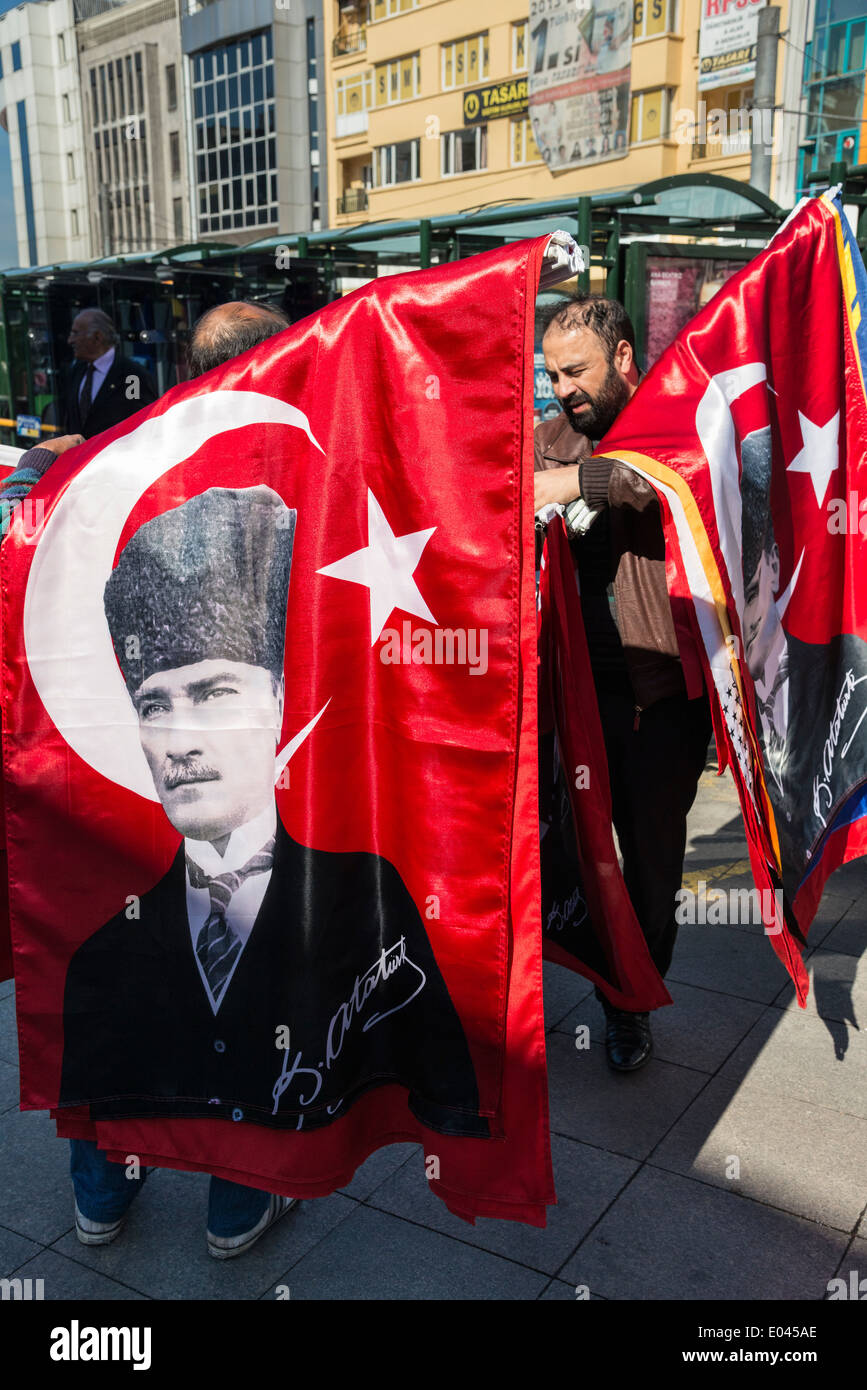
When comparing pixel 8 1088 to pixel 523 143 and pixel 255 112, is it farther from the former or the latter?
pixel 255 112

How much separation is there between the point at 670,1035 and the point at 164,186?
204ft

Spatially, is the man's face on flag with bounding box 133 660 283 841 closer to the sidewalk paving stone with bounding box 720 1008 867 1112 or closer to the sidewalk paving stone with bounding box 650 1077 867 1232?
the sidewalk paving stone with bounding box 650 1077 867 1232

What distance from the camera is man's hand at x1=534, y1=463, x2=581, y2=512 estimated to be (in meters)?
2.75

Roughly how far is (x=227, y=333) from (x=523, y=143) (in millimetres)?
31965

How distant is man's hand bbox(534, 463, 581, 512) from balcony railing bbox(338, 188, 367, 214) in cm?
3813

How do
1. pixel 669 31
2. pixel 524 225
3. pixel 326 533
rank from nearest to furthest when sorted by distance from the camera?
1. pixel 326 533
2. pixel 524 225
3. pixel 669 31

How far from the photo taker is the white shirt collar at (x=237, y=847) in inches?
88.2

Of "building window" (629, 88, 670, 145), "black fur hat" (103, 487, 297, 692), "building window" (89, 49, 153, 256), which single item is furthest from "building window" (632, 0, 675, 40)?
"building window" (89, 49, 153, 256)

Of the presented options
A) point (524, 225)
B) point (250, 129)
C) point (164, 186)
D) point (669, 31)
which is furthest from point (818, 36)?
point (164, 186)

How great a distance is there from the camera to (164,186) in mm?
57625

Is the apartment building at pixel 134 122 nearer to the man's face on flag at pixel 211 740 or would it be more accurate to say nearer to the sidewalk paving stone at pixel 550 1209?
the man's face on flag at pixel 211 740

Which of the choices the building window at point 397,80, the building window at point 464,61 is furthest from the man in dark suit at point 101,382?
the building window at point 397,80
